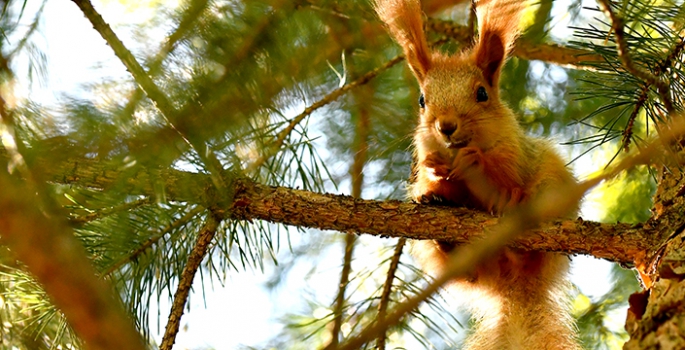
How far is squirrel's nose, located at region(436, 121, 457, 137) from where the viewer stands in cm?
244

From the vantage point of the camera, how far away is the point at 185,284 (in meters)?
1.87

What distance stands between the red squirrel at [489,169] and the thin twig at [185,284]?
33.3 inches

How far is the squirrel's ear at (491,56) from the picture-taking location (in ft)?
9.18

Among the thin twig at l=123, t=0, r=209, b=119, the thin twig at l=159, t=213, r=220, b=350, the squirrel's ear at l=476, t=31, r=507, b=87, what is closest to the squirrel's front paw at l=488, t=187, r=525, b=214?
the squirrel's ear at l=476, t=31, r=507, b=87

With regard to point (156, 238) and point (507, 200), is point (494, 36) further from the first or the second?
point (156, 238)

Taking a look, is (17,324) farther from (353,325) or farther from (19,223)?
(19,223)

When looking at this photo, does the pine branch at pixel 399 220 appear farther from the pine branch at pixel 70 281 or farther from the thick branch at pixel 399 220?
the pine branch at pixel 70 281

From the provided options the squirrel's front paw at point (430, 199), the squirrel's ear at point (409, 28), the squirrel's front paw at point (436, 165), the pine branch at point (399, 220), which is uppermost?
the squirrel's ear at point (409, 28)

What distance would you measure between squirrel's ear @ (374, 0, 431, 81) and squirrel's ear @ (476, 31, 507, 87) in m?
0.21

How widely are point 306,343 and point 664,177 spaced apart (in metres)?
1.62

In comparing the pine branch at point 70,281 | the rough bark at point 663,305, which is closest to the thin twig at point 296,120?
the rough bark at point 663,305

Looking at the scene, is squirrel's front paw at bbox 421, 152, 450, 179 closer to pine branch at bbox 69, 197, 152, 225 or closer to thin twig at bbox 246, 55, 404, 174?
thin twig at bbox 246, 55, 404, 174

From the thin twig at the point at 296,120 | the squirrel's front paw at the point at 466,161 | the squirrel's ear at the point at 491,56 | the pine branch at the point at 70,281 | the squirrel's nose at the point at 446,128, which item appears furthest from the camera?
the squirrel's ear at the point at 491,56

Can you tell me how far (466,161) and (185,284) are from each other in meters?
1.25
